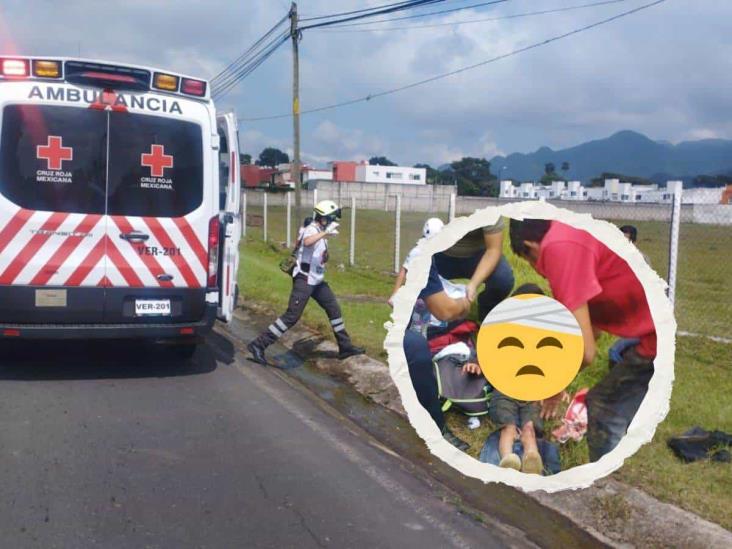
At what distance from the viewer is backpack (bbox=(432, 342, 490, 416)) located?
47.0 inches

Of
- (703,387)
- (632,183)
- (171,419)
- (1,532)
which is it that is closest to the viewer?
(1,532)

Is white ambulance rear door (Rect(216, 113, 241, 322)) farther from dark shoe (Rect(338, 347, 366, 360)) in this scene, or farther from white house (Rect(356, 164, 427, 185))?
white house (Rect(356, 164, 427, 185))

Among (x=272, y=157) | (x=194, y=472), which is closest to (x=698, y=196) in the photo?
(x=194, y=472)

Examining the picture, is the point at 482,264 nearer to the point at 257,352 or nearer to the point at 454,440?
the point at 454,440

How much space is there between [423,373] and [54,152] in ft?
21.2

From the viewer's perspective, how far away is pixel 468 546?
4039mm

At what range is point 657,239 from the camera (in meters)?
10.5

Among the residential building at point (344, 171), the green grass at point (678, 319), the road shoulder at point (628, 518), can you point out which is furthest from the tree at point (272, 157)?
the road shoulder at point (628, 518)

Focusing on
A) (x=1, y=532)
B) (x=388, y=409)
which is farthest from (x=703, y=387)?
(x=1, y=532)

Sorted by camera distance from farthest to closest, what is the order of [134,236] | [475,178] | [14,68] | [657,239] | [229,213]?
[475,178]
[657,239]
[229,213]
[134,236]
[14,68]

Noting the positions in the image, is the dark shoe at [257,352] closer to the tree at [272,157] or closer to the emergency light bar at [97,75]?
the emergency light bar at [97,75]

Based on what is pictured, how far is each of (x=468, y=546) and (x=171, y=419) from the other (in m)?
2.97

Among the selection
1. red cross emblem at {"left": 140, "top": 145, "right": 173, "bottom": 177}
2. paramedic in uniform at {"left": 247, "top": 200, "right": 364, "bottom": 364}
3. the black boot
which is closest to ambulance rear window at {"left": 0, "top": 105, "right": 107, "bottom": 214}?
red cross emblem at {"left": 140, "top": 145, "right": 173, "bottom": 177}

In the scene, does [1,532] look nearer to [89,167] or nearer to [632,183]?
[89,167]
